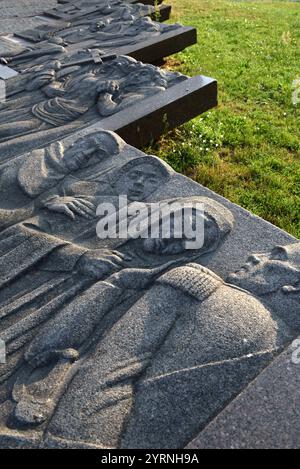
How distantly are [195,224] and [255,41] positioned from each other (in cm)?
745

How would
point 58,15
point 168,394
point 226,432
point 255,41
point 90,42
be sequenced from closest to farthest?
point 226,432, point 168,394, point 90,42, point 58,15, point 255,41

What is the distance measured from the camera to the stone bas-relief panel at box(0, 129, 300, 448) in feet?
7.75

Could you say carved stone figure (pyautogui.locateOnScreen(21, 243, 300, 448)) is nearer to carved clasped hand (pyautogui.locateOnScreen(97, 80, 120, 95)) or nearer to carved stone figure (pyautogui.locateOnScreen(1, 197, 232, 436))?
carved stone figure (pyautogui.locateOnScreen(1, 197, 232, 436))

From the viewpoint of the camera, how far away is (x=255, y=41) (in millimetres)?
9305

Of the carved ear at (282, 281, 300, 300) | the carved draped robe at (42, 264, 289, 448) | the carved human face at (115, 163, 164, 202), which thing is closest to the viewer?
the carved draped robe at (42, 264, 289, 448)

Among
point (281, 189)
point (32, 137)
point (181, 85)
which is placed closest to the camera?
point (32, 137)

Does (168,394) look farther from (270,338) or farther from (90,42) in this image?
(90,42)

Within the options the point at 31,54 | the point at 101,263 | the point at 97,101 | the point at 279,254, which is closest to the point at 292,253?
the point at 279,254

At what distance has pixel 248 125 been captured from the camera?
6.24 metres

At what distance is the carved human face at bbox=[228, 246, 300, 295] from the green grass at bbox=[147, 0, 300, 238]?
152cm

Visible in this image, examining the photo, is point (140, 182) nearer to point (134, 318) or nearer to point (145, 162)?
point (145, 162)

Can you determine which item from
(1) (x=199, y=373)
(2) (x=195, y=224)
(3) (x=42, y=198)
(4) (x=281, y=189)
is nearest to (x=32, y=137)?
(3) (x=42, y=198)

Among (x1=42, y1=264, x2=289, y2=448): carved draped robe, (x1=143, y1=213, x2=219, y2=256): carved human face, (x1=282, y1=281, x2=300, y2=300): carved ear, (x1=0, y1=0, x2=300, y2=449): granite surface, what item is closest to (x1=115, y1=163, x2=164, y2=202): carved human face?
(x1=0, y1=0, x2=300, y2=449): granite surface

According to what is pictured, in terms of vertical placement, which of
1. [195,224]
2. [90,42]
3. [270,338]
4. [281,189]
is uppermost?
[90,42]
